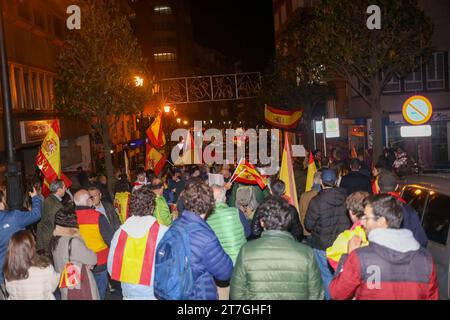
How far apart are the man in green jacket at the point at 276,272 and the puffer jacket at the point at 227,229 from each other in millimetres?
2066

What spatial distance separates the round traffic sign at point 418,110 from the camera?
39.0 feet

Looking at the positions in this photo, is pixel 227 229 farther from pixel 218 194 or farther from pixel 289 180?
pixel 289 180

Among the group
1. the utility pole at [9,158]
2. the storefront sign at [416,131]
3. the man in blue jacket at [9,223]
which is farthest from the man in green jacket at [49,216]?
the storefront sign at [416,131]

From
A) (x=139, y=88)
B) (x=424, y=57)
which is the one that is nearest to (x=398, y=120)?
(x=424, y=57)

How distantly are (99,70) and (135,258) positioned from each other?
49.6ft

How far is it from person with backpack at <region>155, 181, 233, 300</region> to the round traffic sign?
864 cm

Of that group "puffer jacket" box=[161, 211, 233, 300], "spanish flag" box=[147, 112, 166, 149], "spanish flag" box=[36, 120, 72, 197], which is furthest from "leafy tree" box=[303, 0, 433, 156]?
"puffer jacket" box=[161, 211, 233, 300]

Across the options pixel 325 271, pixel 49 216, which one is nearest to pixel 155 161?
pixel 49 216

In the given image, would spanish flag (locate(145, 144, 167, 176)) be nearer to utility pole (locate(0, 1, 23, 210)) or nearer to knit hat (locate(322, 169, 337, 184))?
utility pole (locate(0, 1, 23, 210))

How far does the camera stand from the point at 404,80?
2819cm

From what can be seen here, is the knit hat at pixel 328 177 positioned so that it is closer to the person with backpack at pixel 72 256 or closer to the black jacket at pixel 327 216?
the black jacket at pixel 327 216

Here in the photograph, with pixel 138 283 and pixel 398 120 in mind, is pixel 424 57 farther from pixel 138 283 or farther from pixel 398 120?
pixel 138 283

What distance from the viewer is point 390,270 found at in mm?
3836

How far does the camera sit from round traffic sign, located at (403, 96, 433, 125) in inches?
468
